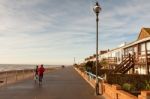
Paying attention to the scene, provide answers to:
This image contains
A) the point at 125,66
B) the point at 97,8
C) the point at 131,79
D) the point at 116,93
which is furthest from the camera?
the point at 125,66

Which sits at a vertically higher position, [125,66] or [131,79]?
[125,66]

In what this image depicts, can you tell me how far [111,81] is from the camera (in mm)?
26062

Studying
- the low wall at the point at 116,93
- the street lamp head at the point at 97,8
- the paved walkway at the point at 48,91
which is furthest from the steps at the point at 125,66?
the street lamp head at the point at 97,8

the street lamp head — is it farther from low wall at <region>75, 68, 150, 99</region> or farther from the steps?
the steps

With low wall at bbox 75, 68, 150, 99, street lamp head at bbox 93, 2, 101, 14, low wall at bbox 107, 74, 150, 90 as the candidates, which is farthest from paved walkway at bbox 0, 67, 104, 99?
street lamp head at bbox 93, 2, 101, 14

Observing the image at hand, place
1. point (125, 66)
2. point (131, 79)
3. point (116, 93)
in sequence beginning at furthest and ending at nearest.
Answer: point (125, 66), point (131, 79), point (116, 93)

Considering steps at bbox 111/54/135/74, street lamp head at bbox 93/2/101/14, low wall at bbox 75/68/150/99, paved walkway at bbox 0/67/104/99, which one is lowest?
paved walkway at bbox 0/67/104/99

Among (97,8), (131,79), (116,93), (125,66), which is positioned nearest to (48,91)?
(97,8)

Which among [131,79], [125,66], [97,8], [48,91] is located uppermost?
[97,8]

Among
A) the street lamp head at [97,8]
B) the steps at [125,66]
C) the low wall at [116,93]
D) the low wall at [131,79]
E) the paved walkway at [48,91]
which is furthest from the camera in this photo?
the steps at [125,66]

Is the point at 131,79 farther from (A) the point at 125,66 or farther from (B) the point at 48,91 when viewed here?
(B) the point at 48,91

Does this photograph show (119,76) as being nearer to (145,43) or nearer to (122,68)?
(122,68)

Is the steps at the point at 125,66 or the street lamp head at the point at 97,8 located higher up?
the street lamp head at the point at 97,8

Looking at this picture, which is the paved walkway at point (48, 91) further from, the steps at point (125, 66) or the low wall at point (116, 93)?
the steps at point (125, 66)
